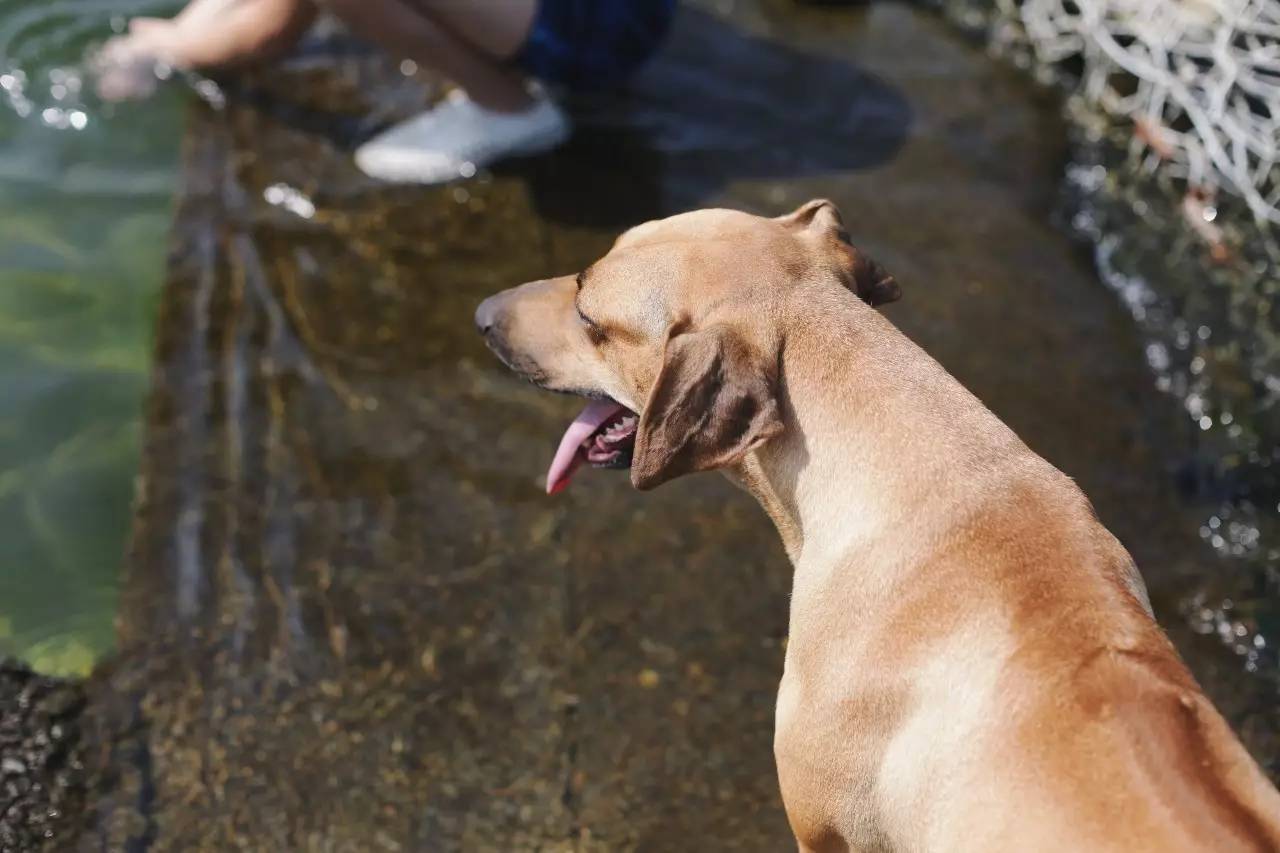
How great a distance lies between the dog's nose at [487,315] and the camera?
3586 mm

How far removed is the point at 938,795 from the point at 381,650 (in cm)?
199

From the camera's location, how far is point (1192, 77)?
19.9 feet

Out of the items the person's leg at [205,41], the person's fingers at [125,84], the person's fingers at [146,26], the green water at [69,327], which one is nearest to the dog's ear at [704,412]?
the green water at [69,327]

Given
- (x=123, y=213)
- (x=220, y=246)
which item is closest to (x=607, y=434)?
(x=220, y=246)

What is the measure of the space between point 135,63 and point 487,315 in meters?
3.52

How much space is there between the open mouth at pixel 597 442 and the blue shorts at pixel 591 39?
2586mm

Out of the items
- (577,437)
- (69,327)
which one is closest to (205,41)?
(69,327)

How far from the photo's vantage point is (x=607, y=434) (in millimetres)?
3600

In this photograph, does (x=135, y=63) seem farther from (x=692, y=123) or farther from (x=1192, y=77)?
(x=1192, y=77)

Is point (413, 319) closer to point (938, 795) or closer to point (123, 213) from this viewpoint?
point (123, 213)

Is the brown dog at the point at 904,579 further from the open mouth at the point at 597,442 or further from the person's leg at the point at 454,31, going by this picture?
the person's leg at the point at 454,31

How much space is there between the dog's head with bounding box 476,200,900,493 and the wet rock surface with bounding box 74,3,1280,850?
0.85 m

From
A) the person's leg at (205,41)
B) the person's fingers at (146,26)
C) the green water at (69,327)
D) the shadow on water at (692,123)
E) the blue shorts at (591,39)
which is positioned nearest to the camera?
the green water at (69,327)

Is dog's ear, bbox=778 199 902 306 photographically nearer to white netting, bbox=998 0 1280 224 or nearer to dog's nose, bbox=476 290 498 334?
dog's nose, bbox=476 290 498 334
